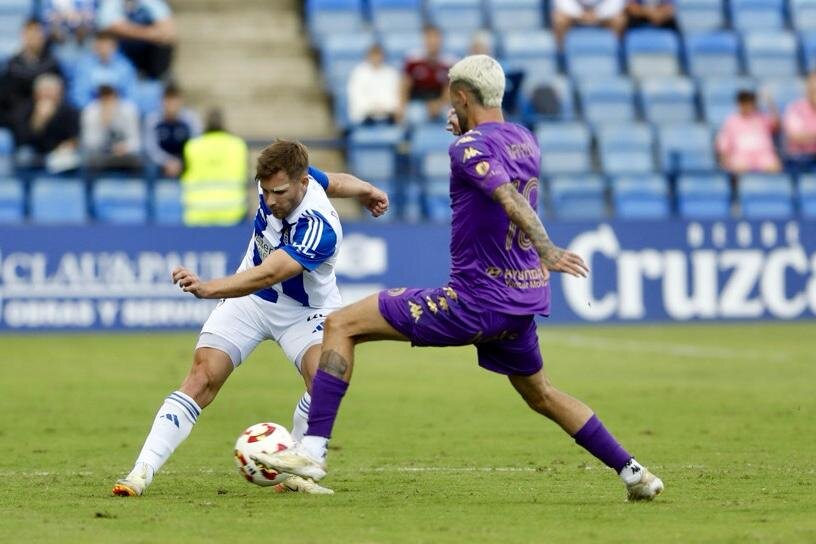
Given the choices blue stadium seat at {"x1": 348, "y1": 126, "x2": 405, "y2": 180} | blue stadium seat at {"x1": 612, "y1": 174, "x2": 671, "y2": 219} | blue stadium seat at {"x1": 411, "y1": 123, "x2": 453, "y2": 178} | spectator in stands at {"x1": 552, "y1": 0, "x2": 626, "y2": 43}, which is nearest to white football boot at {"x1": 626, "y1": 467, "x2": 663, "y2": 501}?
→ blue stadium seat at {"x1": 348, "y1": 126, "x2": 405, "y2": 180}

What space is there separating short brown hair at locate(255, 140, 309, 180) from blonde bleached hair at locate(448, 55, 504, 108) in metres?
0.88

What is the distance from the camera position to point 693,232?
20.4 meters

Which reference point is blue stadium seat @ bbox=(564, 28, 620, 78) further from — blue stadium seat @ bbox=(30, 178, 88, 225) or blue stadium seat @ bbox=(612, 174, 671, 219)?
blue stadium seat @ bbox=(30, 178, 88, 225)

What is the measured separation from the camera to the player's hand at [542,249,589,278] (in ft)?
25.1

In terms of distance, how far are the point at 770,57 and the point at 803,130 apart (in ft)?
9.37

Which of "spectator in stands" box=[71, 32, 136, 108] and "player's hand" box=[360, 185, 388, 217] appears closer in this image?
"player's hand" box=[360, 185, 388, 217]

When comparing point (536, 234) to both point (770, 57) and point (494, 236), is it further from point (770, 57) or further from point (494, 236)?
point (770, 57)

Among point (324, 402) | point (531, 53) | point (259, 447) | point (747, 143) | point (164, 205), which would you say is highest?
point (531, 53)

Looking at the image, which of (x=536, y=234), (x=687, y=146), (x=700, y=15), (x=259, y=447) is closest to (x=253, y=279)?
(x=259, y=447)

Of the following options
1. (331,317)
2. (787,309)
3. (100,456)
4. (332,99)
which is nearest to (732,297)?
(787,309)

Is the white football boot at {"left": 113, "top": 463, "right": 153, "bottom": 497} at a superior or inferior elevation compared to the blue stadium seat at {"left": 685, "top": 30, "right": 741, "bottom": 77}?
inferior

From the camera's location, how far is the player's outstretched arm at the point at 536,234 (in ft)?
25.1

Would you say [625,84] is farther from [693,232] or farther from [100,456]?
[100,456]

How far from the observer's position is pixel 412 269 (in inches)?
790
